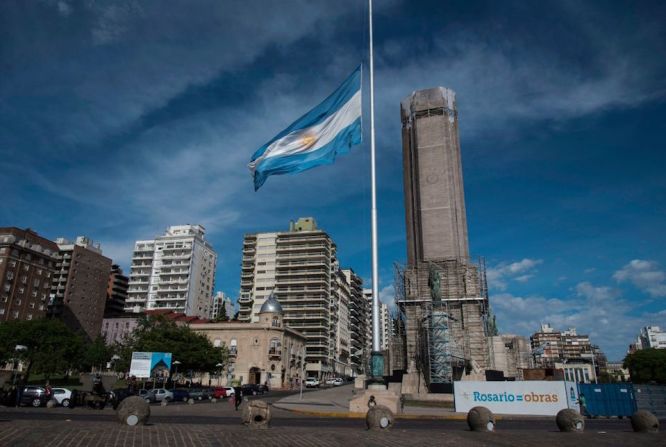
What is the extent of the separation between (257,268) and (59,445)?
112517 mm

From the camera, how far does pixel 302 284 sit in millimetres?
113688

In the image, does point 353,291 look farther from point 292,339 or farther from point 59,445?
point 59,445

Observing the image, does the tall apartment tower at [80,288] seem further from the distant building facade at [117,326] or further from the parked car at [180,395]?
the parked car at [180,395]

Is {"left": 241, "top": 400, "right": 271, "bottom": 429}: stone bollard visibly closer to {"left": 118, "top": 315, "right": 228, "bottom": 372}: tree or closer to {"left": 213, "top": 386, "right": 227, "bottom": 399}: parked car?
{"left": 213, "top": 386, "right": 227, "bottom": 399}: parked car

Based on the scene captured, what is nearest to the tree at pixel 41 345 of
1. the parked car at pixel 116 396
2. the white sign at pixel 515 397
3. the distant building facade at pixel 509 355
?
the parked car at pixel 116 396

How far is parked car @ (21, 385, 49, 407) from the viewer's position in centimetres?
3139

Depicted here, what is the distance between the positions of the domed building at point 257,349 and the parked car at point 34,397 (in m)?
49.1

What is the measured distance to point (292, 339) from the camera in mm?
93062

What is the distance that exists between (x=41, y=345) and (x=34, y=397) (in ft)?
138

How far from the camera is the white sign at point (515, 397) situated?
95.6ft

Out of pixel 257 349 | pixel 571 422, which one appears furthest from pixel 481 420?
pixel 257 349

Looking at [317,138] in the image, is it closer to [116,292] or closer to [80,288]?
[80,288]

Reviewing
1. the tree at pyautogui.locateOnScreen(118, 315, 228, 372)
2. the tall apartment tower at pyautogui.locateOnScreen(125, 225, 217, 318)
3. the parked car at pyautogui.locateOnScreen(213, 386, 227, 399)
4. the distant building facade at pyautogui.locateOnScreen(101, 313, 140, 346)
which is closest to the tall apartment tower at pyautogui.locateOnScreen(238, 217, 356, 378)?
the tall apartment tower at pyautogui.locateOnScreen(125, 225, 217, 318)

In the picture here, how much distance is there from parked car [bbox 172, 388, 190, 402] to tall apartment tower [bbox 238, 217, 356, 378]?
64204mm
